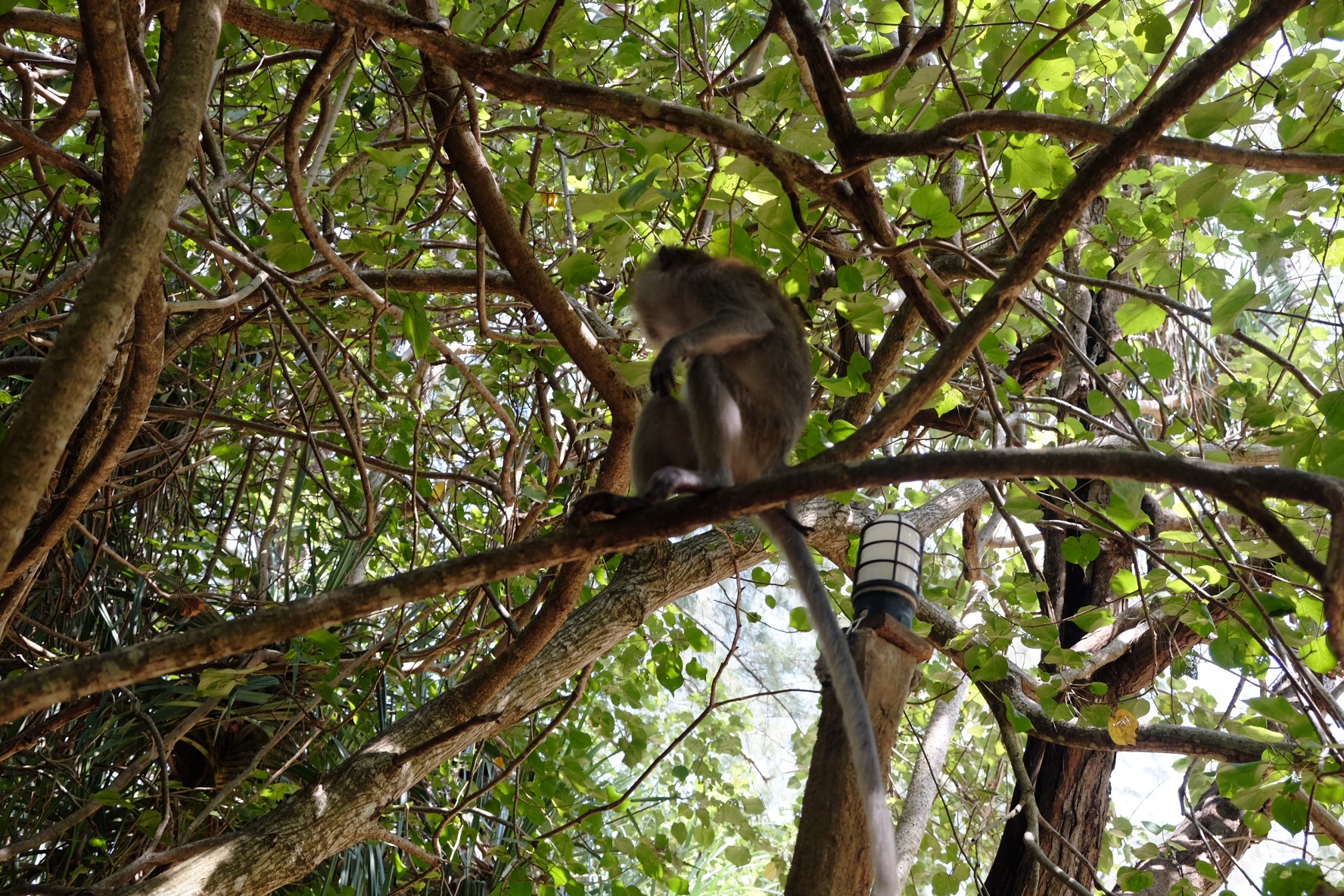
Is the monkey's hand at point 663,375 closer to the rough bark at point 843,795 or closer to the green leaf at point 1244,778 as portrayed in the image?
the rough bark at point 843,795

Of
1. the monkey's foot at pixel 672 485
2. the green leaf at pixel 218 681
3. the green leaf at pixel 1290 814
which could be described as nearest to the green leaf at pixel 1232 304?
the green leaf at pixel 1290 814

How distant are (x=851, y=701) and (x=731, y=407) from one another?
1014 mm

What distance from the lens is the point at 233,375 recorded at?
694 cm

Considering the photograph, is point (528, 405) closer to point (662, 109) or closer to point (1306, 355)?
point (662, 109)

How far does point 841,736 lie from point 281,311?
8.05ft

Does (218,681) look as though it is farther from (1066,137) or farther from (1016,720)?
A: (1066,137)

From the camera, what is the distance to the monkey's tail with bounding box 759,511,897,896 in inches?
108

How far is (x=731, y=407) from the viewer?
135 inches

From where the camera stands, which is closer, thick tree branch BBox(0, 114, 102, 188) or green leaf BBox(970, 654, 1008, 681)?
thick tree branch BBox(0, 114, 102, 188)

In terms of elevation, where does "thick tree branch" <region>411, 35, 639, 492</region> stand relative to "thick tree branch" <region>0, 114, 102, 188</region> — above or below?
above

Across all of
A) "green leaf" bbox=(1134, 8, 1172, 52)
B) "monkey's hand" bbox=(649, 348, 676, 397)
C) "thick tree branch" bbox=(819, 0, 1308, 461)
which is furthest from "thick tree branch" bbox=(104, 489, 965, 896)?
"green leaf" bbox=(1134, 8, 1172, 52)

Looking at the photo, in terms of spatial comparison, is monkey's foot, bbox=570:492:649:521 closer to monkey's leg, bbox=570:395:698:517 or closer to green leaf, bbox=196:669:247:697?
monkey's leg, bbox=570:395:698:517

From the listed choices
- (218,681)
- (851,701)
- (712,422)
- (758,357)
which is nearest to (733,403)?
(712,422)

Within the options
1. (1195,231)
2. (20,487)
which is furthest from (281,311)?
(1195,231)
